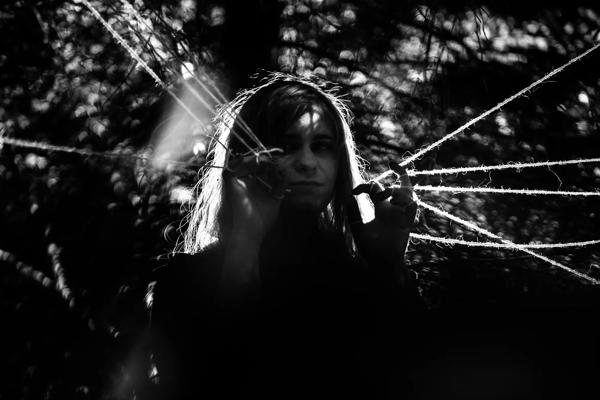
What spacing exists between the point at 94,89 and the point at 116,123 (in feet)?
0.56

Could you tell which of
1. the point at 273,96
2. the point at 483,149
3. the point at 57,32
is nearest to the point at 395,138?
the point at 483,149

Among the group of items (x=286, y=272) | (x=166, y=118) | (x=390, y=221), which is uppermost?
(x=166, y=118)

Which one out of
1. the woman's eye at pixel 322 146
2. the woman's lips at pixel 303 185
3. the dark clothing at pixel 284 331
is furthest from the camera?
the woman's eye at pixel 322 146

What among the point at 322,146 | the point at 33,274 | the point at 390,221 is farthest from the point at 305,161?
the point at 33,274

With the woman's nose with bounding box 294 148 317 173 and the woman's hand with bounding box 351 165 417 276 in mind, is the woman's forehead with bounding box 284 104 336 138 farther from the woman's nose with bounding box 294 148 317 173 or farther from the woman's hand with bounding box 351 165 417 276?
the woman's hand with bounding box 351 165 417 276

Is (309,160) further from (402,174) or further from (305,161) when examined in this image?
(402,174)

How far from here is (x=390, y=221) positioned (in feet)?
5.37

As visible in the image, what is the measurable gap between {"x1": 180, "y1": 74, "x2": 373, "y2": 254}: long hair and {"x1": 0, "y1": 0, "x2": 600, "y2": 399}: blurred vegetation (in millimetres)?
410

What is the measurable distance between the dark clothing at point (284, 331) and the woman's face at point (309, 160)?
0.21 metres

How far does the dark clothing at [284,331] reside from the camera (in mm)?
1309

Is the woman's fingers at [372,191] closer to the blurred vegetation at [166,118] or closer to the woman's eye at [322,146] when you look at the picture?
the woman's eye at [322,146]

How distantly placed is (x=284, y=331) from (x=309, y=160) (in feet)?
1.61

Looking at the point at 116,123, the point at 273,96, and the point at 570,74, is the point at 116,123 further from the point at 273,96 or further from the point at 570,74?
the point at 570,74

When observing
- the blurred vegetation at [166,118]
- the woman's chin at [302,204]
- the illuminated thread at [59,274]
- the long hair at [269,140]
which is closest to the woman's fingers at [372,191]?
the woman's chin at [302,204]
